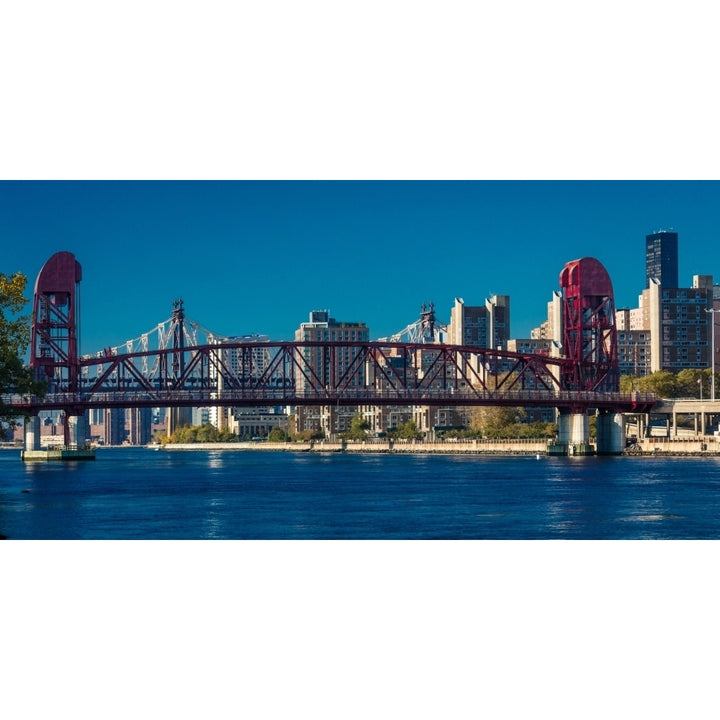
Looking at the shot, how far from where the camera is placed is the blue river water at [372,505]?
113 feet

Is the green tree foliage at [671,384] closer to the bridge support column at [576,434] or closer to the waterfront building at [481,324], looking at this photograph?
the bridge support column at [576,434]

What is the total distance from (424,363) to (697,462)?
331 ft

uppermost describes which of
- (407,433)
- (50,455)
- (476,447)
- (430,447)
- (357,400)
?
(357,400)

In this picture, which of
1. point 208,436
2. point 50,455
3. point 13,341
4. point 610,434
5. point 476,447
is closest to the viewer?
point 13,341

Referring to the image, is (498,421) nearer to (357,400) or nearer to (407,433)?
(407,433)

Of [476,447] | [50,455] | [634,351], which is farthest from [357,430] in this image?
[50,455]

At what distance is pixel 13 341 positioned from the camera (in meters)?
36.4

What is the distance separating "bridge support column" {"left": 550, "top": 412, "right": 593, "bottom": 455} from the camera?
91.8 metres

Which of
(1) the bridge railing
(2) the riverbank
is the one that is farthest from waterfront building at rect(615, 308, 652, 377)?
(1) the bridge railing

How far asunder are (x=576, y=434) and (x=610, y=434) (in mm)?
2357

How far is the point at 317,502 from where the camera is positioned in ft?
148

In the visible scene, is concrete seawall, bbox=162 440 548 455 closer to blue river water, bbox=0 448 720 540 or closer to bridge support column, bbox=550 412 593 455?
bridge support column, bbox=550 412 593 455

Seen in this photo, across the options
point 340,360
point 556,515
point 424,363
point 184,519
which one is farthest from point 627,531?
point 340,360
